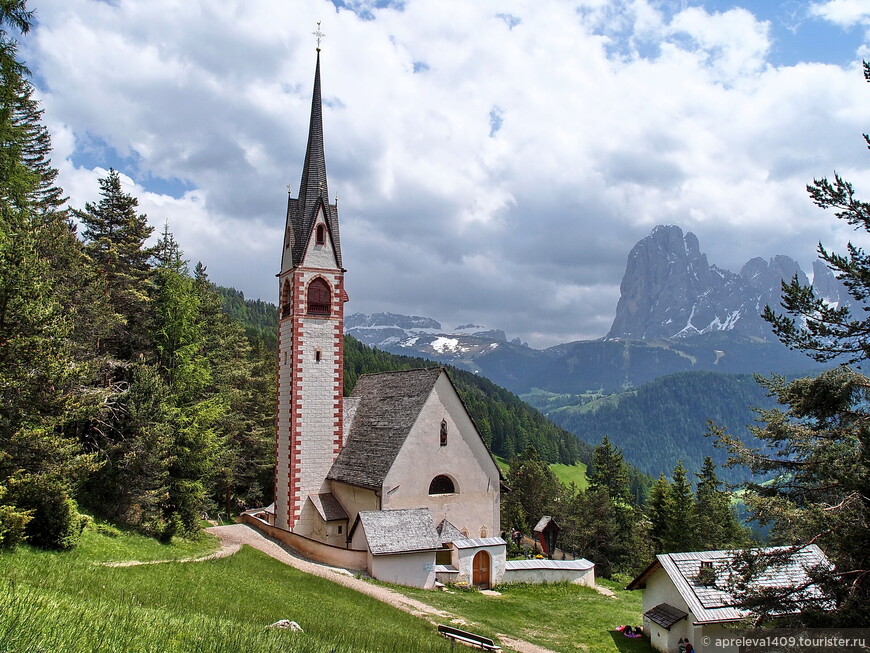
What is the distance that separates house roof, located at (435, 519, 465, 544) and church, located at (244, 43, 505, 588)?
62 millimetres

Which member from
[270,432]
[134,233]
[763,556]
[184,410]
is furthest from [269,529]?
[763,556]

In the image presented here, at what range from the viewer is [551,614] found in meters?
24.0

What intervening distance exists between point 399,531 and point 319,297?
13587 mm

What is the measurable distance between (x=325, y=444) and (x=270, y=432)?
15961 mm

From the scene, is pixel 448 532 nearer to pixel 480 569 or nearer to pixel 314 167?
pixel 480 569

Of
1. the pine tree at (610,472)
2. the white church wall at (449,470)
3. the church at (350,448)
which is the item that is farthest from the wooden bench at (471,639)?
the pine tree at (610,472)

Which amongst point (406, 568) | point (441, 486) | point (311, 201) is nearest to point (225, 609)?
point (406, 568)

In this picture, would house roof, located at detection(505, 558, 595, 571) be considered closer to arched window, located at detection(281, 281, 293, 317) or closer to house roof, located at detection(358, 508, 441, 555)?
house roof, located at detection(358, 508, 441, 555)

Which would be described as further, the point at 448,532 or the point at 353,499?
the point at 353,499

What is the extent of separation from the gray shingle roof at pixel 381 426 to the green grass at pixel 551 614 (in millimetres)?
7039

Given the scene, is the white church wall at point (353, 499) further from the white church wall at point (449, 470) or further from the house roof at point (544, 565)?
the house roof at point (544, 565)

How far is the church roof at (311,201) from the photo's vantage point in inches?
1352

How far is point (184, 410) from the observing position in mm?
31312

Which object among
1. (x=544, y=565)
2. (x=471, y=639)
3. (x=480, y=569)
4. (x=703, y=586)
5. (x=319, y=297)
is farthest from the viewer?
(x=319, y=297)
